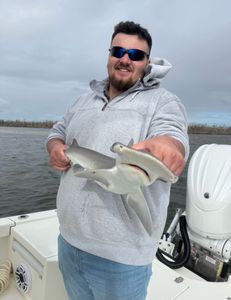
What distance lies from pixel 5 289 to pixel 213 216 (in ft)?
6.69

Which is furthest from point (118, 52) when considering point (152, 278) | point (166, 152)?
point (152, 278)

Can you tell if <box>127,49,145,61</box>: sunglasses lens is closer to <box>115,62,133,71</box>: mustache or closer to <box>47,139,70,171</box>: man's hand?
<box>115,62,133,71</box>: mustache

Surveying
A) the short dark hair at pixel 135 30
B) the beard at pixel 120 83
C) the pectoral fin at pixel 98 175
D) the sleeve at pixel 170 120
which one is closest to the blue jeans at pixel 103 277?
the pectoral fin at pixel 98 175

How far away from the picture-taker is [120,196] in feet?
5.07

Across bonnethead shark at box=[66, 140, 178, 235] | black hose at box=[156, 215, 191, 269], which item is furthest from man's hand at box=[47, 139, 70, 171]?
black hose at box=[156, 215, 191, 269]

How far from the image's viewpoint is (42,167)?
14.7 metres

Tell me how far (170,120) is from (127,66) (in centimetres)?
45

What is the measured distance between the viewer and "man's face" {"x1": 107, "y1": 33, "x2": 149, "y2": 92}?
5.66ft

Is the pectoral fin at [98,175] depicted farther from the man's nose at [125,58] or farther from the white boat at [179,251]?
the white boat at [179,251]

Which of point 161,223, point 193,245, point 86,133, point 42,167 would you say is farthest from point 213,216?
point 42,167

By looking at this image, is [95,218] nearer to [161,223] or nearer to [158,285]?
[161,223]

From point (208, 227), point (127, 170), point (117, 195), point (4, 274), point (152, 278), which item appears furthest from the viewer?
point (208, 227)

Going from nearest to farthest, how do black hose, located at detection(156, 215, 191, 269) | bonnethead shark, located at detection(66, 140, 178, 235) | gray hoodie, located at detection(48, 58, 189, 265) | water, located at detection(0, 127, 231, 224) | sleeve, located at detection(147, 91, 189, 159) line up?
bonnethead shark, located at detection(66, 140, 178, 235), sleeve, located at detection(147, 91, 189, 159), gray hoodie, located at detection(48, 58, 189, 265), black hose, located at detection(156, 215, 191, 269), water, located at detection(0, 127, 231, 224)

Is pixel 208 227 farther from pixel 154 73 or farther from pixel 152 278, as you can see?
pixel 154 73
